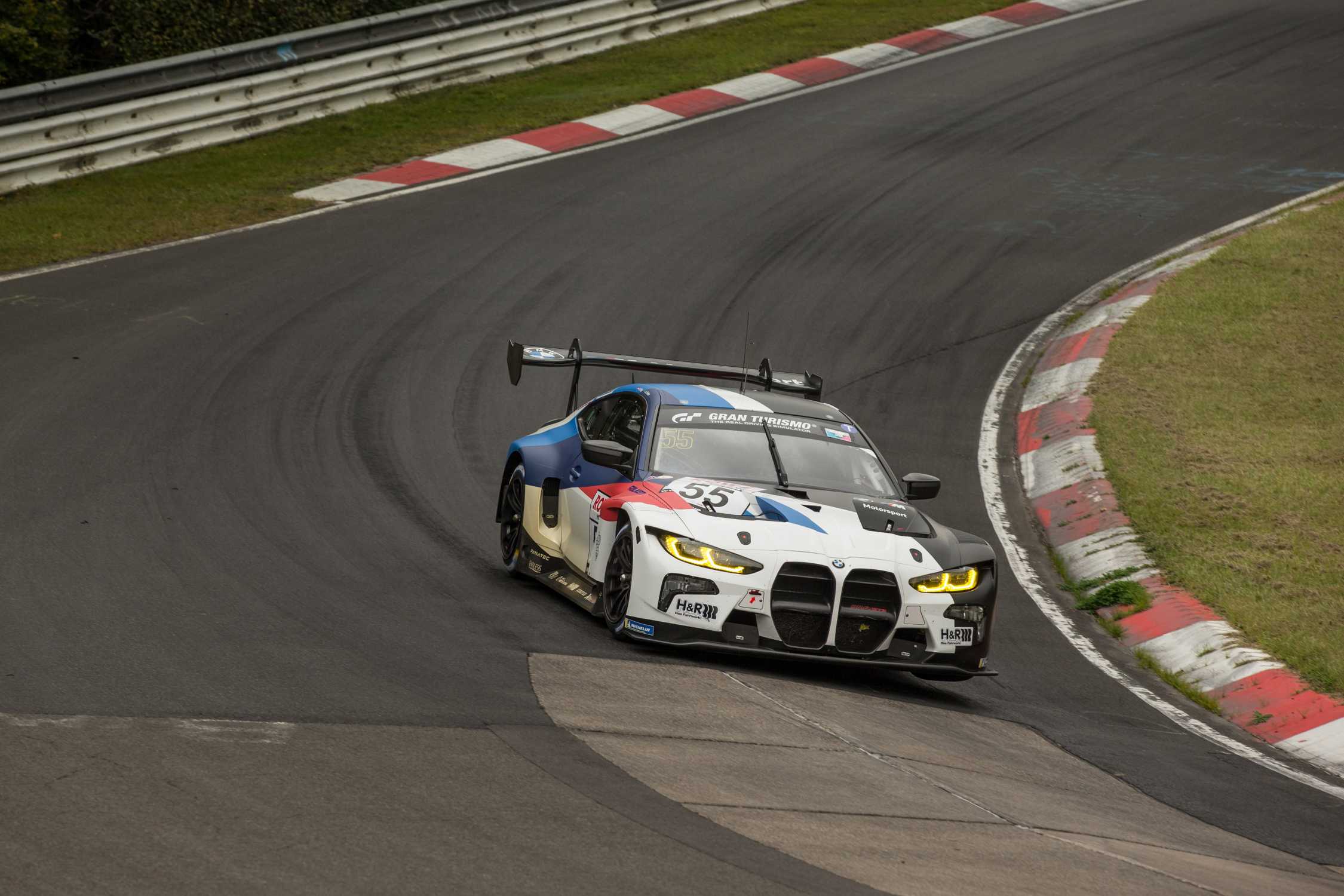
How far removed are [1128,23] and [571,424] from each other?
73.5 feet

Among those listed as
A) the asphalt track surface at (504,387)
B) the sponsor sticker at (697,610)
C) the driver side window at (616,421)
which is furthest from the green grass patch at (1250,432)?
the driver side window at (616,421)

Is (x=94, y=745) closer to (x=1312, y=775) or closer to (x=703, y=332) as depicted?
(x=1312, y=775)

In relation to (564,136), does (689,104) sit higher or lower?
higher

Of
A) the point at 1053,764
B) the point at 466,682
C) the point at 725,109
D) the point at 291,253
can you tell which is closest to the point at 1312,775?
the point at 1053,764

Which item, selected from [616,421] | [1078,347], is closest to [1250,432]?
[1078,347]

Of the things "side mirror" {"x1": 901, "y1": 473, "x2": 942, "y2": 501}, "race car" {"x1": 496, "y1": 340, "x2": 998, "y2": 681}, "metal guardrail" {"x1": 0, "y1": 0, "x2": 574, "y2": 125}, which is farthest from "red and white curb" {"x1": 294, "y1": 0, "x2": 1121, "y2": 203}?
"side mirror" {"x1": 901, "y1": 473, "x2": 942, "y2": 501}

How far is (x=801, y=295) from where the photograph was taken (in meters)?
16.8

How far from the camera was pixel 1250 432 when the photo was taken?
13406 mm

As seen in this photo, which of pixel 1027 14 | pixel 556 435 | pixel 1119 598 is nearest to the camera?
pixel 556 435

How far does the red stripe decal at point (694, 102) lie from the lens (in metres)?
23.3

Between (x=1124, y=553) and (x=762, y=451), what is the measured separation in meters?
3.65

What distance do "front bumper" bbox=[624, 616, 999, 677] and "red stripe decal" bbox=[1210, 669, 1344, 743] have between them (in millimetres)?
1832

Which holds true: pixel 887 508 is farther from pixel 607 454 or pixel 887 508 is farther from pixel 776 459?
pixel 607 454

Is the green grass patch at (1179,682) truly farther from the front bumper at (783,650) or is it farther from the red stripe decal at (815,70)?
the red stripe decal at (815,70)
